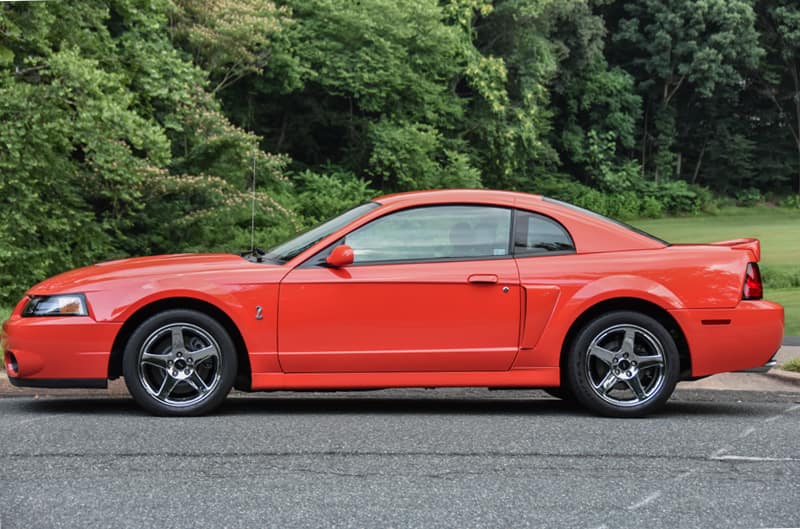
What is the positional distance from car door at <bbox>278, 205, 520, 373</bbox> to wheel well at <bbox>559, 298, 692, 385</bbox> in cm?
39

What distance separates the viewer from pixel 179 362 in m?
7.00

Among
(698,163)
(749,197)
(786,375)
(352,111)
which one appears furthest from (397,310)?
(698,163)

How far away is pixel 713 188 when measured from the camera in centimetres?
5969

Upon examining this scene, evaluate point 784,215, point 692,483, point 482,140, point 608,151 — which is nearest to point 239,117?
point 482,140

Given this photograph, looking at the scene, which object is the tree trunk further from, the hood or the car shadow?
the hood

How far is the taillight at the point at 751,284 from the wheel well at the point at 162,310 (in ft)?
10.9

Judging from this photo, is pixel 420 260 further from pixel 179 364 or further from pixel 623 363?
pixel 179 364

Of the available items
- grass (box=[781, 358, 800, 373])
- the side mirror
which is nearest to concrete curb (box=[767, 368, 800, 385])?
grass (box=[781, 358, 800, 373])

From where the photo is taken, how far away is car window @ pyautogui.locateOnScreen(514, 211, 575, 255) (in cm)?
739

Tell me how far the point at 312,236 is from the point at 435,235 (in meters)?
0.84

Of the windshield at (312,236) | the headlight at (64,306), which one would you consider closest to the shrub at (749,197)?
the windshield at (312,236)

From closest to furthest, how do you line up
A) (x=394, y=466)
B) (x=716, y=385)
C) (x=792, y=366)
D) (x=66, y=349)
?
(x=394, y=466)
(x=66, y=349)
(x=716, y=385)
(x=792, y=366)

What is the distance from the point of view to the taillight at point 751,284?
24.3 feet

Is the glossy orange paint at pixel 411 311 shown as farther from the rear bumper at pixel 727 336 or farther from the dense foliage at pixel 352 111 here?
the dense foliage at pixel 352 111
